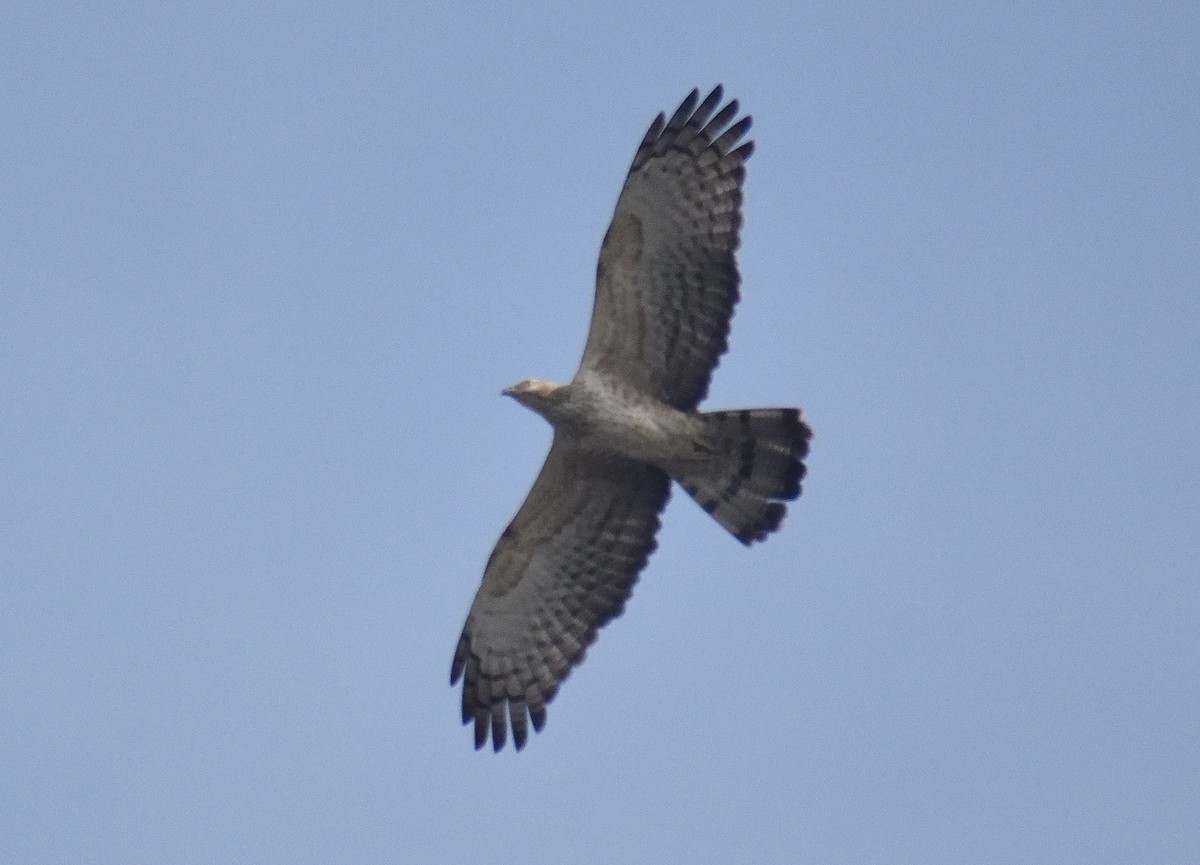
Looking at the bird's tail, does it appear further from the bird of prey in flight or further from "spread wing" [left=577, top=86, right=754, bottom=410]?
"spread wing" [left=577, top=86, right=754, bottom=410]

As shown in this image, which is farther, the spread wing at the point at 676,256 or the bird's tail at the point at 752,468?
the bird's tail at the point at 752,468

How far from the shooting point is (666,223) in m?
12.1

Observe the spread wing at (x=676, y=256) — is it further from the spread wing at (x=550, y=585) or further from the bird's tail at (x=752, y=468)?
the spread wing at (x=550, y=585)

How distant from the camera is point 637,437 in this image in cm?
1231

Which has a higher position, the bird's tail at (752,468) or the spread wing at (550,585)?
the bird's tail at (752,468)

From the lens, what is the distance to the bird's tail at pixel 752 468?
12273 mm

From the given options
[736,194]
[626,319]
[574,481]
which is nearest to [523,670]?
[574,481]

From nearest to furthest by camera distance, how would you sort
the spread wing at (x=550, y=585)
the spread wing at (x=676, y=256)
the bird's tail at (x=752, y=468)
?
1. the spread wing at (x=676, y=256)
2. the bird's tail at (x=752, y=468)
3. the spread wing at (x=550, y=585)

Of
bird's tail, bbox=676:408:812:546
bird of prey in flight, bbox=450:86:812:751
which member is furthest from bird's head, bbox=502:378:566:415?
bird's tail, bbox=676:408:812:546

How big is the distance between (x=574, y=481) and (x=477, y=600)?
106 cm

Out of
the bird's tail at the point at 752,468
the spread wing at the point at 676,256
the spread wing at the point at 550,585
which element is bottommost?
the spread wing at the point at 550,585

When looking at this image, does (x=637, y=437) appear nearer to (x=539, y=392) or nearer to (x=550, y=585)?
(x=539, y=392)

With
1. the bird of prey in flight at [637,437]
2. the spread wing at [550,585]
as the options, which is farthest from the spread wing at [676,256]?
the spread wing at [550,585]

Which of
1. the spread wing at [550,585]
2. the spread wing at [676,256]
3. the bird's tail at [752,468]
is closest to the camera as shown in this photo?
the spread wing at [676,256]
